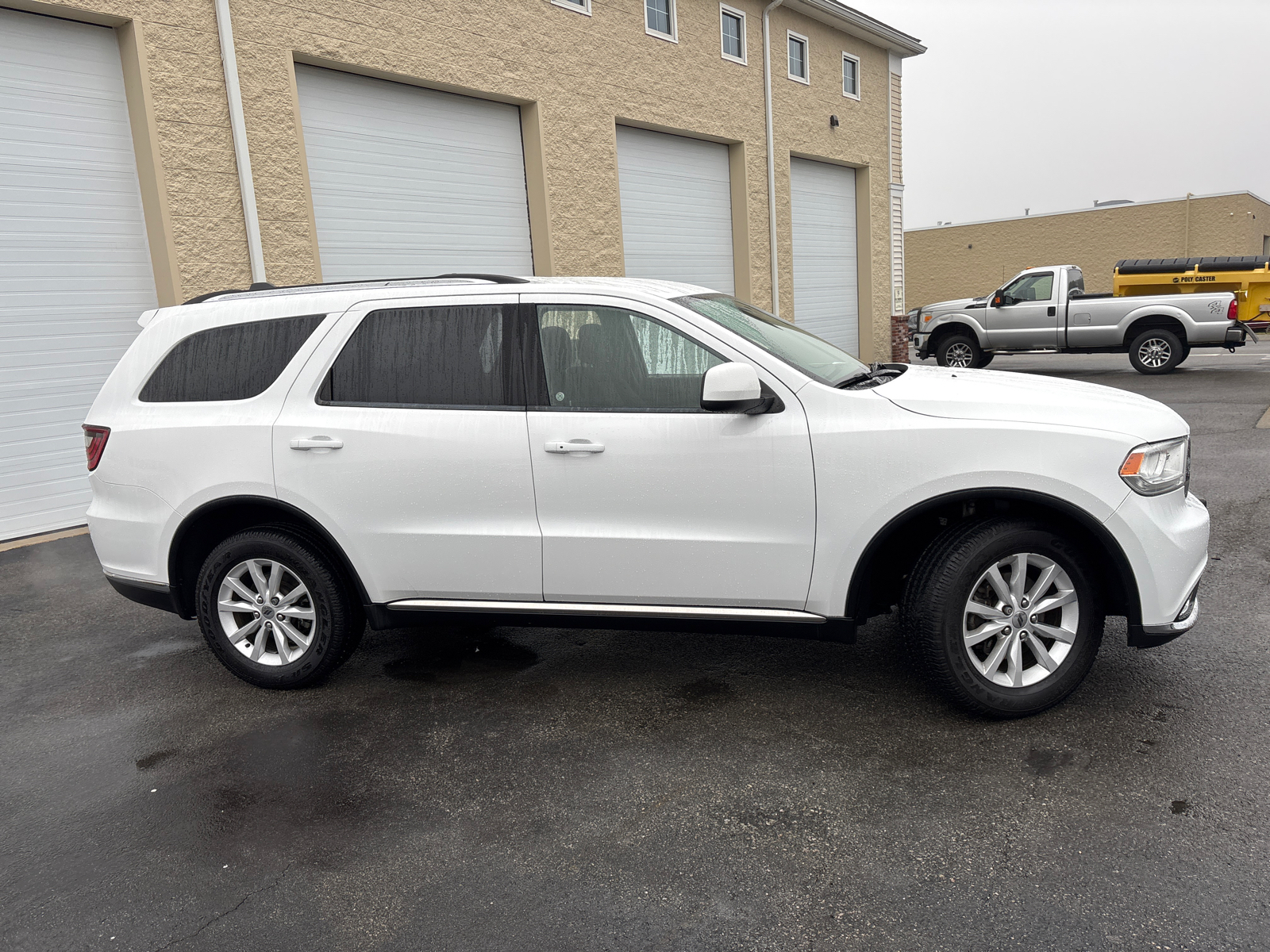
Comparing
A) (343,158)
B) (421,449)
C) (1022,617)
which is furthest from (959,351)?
(421,449)

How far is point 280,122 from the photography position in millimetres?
8836

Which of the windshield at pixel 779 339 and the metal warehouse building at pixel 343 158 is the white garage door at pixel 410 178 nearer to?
the metal warehouse building at pixel 343 158

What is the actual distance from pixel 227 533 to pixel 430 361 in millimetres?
1343

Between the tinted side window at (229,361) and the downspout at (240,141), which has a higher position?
the downspout at (240,141)

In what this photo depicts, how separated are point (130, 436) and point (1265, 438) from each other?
1024cm

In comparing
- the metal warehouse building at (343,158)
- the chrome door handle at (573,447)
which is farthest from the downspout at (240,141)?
the chrome door handle at (573,447)

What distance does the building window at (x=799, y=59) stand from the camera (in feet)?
54.1

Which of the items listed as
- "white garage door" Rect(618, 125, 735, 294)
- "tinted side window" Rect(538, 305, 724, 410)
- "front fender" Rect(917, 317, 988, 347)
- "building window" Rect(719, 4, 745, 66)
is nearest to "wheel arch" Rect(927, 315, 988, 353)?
"front fender" Rect(917, 317, 988, 347)

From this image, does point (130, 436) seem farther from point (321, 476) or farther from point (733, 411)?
point (733, 411)

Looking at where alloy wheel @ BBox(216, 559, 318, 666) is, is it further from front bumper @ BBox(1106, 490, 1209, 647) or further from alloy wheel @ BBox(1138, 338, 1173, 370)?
alloy wheel @ BBox(1138, 338, 1173, 370)

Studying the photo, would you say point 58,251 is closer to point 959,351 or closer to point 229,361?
point 229,361

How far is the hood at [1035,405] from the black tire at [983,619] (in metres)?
0.41

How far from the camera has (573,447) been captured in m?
3.73

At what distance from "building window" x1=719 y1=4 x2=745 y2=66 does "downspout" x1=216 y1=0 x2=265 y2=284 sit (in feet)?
27.9
